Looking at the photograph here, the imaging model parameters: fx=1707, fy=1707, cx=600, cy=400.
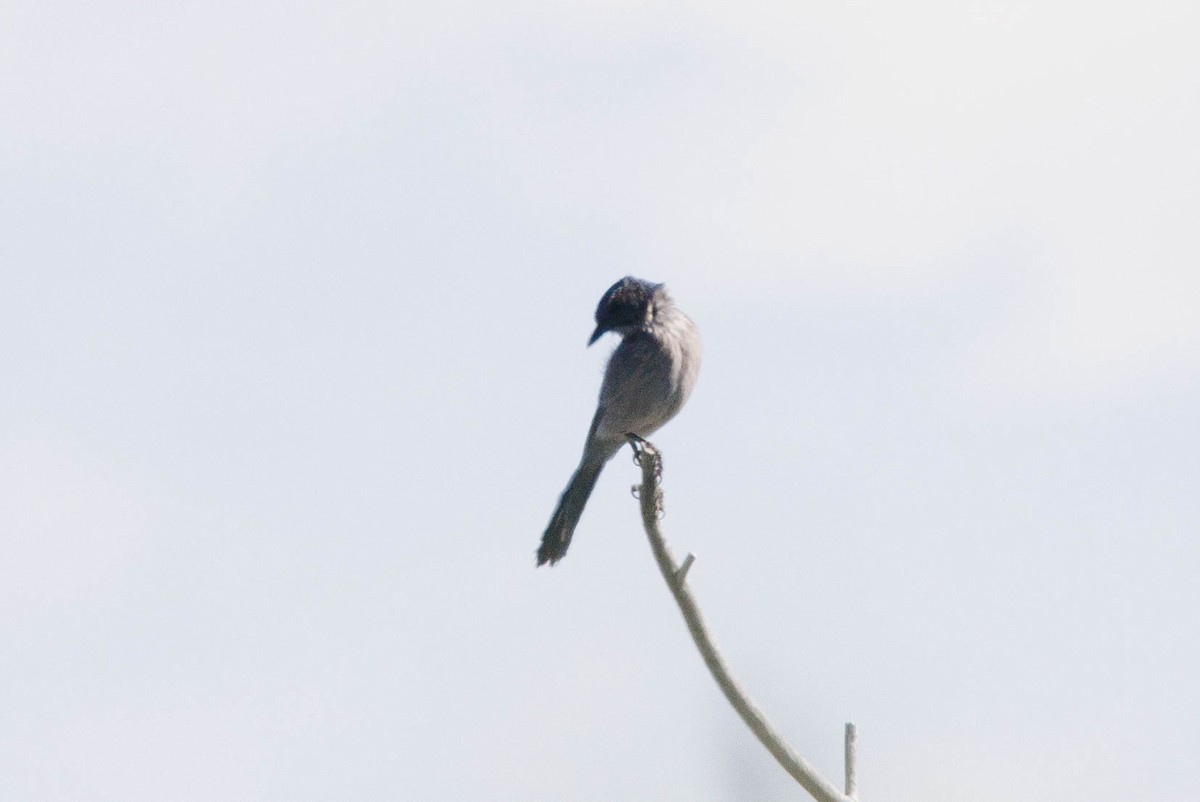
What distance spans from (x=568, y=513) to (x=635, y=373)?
0.99 m

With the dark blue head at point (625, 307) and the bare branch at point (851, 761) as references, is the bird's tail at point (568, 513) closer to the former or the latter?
the dark blue head at point (625, 307)

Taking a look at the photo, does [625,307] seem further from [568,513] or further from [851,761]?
[851,761]

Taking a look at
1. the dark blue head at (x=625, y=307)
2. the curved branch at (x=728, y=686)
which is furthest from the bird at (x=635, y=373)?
the curved branch at (x=728, y=686)

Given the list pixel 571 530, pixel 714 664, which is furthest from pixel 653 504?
pixel 571 530

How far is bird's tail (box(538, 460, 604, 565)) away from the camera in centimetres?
1032

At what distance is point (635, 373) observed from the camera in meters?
10.8

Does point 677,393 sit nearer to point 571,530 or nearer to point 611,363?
point 611,363

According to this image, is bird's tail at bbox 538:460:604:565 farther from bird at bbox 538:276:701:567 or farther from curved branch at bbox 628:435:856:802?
curved branch at bbox 628:435:856:802

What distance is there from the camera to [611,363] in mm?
11070

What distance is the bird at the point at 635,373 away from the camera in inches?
426

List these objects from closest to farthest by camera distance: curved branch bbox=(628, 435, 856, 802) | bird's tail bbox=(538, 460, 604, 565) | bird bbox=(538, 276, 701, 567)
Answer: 1. curved branch bbox=(628, 435, 856, 802)
2. bird's tail bbox=(538, 460, 604, 565)
3. bird bbox=(538, 276, 701, 567)

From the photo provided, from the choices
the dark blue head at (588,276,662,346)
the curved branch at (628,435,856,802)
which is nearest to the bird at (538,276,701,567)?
the dark blue head at (588,276,662,346)

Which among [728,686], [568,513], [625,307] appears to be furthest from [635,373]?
[728,686]

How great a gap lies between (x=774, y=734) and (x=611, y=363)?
576 centimetres
